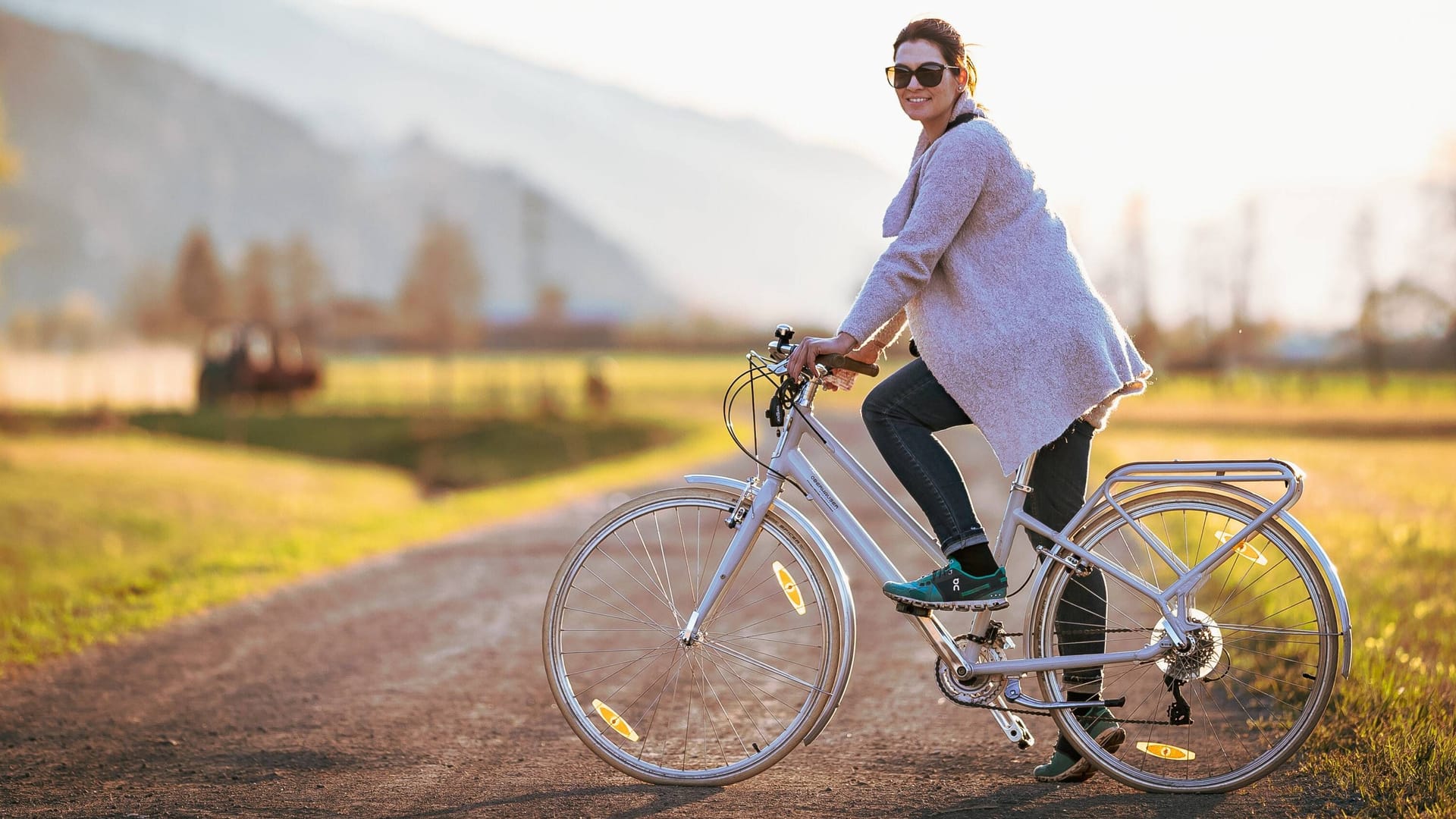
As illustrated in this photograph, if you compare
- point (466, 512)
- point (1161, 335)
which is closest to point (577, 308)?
point (1161, 335)

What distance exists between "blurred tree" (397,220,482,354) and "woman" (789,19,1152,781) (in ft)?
273

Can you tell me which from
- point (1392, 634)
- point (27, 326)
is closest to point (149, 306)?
point (27, 326)

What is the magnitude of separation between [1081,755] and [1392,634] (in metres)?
3.08

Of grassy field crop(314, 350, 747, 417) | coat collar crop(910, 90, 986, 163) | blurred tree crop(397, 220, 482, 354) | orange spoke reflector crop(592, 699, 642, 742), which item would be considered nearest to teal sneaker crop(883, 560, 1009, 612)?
orange spoke reflector crop(592, 699, 642, 742)

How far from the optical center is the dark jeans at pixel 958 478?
4.05 metres

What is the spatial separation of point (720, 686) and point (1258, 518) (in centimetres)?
263

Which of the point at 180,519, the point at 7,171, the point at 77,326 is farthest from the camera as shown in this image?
the point at 77,326

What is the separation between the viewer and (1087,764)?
4.17 metres

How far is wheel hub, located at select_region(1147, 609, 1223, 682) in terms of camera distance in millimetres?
3998

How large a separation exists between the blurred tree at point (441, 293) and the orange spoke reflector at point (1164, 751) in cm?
8346

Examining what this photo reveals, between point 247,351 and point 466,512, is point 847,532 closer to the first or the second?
point 466,512

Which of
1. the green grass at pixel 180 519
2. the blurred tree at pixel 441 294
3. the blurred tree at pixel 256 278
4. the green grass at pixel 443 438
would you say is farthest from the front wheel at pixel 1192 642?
the blurred tree at pixel 256 278

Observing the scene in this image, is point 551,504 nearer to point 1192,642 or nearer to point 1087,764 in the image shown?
point 1087,764

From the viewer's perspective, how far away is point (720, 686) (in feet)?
18.9
